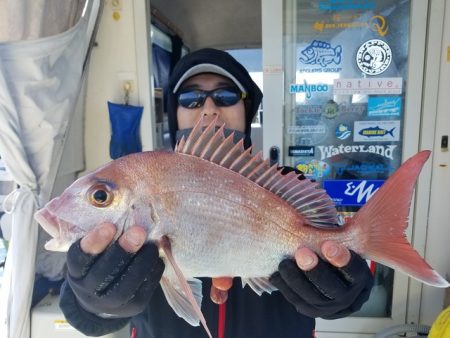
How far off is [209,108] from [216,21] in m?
3.54

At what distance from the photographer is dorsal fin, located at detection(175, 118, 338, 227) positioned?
815 mm

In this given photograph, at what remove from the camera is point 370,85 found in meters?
2.33

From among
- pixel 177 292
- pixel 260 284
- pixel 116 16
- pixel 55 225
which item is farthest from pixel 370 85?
pixel 55 225

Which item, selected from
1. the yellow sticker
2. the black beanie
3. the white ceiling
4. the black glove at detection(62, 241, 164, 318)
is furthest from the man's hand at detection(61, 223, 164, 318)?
the white ceiling

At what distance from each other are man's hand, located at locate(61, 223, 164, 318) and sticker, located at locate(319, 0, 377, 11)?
85.1 inches

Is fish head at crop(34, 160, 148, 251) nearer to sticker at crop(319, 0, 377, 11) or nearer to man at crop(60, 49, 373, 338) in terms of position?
man at crop(60, 49, 373, 338)

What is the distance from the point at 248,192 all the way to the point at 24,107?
5.13ft

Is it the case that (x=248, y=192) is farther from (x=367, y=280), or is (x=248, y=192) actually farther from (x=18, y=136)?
(x=18, y=136)

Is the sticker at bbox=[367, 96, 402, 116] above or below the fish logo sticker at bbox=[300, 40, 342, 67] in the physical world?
below

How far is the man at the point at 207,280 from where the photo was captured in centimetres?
79

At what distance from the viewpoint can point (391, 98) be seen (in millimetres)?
2342

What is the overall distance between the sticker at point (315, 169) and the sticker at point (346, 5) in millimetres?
1032

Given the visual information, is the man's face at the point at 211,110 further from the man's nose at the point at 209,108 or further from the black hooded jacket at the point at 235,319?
the black hooded jacket at the point at 235,319

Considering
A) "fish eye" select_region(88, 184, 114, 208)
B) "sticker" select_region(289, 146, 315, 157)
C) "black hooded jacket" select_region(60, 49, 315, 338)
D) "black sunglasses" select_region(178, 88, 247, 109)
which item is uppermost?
"black sunglasses" select_region(178, 88, 247, 109)
